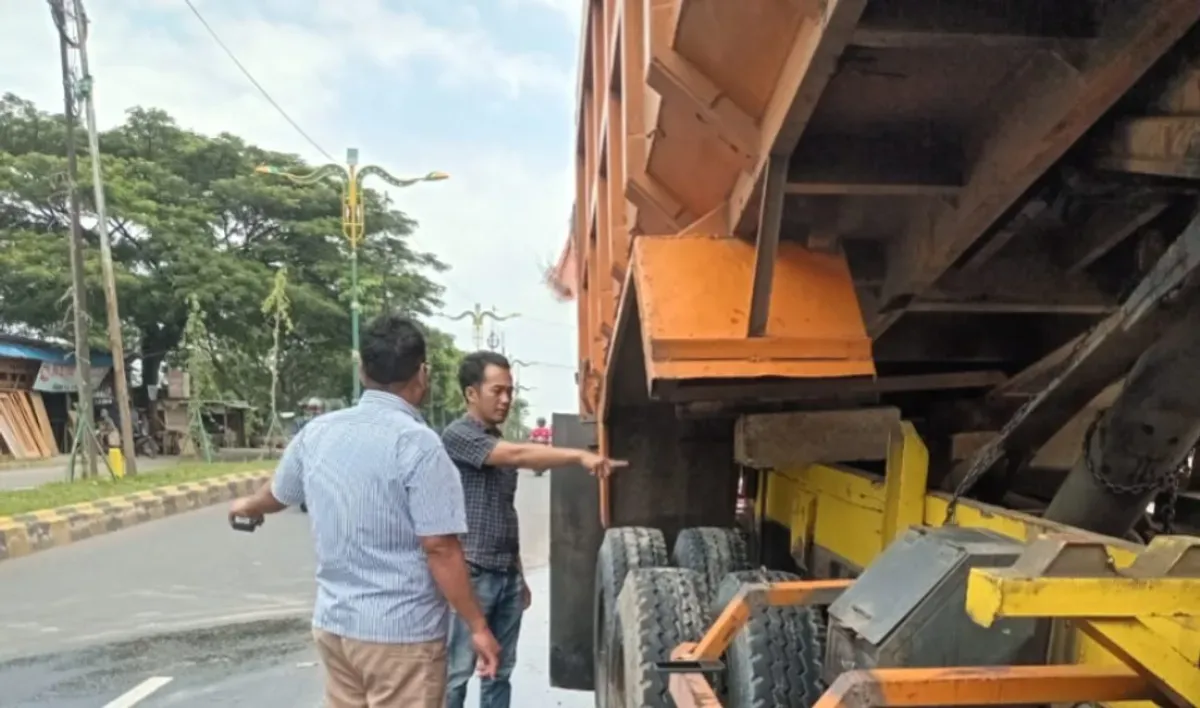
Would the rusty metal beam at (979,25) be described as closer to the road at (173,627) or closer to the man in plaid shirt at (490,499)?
the man in plaid shirt at (490,499)

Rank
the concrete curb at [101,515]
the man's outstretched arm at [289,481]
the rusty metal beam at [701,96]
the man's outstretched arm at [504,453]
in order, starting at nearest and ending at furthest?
the rusty metal beam at [701,96] → the man's outstretched arm at [289,481] → the man's outstretched arm at [504,453] → the concrete curb at [101,515]

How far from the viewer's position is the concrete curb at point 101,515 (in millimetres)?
11477

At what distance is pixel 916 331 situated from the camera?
13.1 feet

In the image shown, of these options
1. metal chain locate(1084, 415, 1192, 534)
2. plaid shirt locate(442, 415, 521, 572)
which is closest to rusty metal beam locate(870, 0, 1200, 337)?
metal chain locate(1084, 415, 1192, 534)

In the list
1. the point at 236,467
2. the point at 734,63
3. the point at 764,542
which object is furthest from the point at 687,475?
the point at 236,467

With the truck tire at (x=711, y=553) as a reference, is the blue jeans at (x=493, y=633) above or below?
below

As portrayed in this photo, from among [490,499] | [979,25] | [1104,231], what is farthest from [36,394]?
[979,25]

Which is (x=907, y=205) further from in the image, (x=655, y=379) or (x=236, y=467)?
(x=236, y=467)

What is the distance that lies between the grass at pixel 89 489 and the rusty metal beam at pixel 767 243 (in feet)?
39.3

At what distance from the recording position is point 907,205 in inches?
118

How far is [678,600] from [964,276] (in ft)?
4.20

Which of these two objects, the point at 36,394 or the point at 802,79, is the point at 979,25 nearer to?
the point at 802,79

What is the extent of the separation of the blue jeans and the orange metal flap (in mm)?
1565

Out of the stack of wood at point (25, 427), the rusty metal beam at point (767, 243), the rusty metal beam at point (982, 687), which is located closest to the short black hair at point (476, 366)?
the rusty metal beam at point (767, 243)
